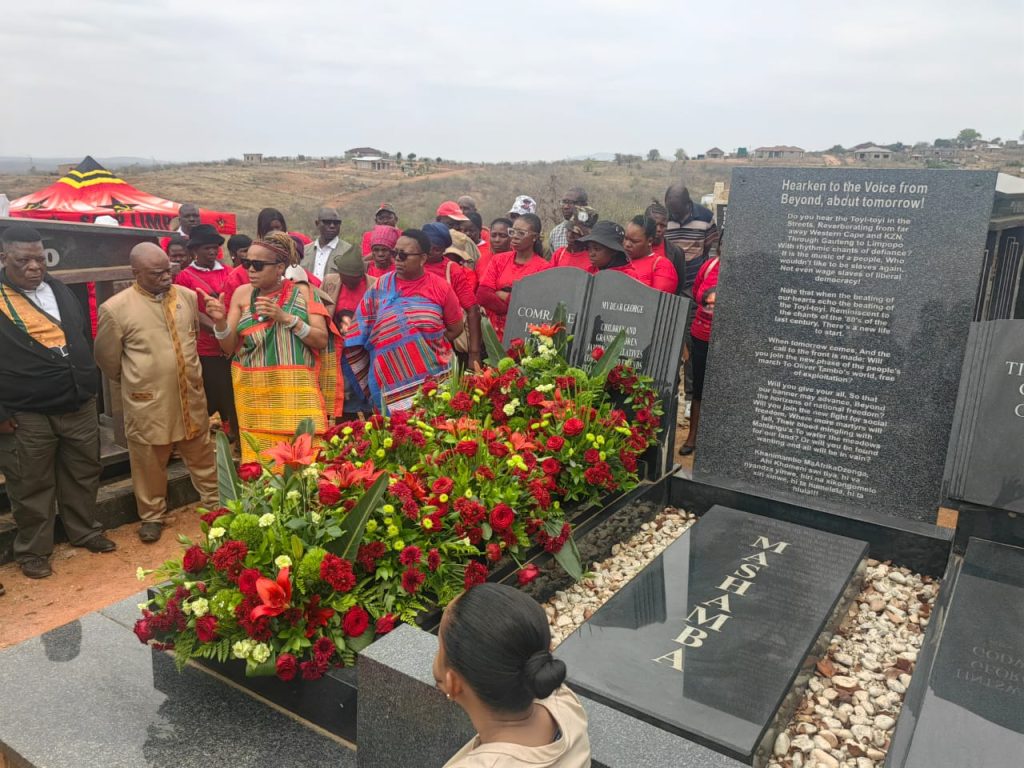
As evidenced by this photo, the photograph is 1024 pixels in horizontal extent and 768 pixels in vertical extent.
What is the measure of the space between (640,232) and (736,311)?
43.9 inches

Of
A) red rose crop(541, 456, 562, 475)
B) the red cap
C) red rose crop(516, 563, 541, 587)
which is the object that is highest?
the red cap

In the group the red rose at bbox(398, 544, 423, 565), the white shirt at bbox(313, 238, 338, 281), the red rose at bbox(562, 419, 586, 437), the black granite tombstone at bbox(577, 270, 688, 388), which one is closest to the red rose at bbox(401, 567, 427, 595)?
the red rose at bbox(398, 544, 423, 565)

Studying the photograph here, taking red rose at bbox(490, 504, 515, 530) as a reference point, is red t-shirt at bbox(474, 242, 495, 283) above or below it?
above

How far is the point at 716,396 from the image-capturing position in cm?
496

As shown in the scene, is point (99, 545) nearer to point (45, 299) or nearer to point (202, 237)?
point (45, 299)

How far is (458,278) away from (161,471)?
2.48 meters

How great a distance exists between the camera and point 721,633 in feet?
10.6

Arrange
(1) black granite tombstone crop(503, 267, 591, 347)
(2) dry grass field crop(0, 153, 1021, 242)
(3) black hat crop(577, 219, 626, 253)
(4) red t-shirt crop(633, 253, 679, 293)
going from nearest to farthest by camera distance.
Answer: (1) black granite tombstone crop(503, 267, 591, 347), (4) red t-shirt crop(633, 253, 679, 293), (3) black hat crop(577, 219, 626, 253), (2) dry grass field crop(0, 153, 1021, 242)

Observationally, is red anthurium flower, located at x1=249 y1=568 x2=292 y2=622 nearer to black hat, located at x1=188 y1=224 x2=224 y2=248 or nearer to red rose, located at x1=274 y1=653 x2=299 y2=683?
red rose, located at x1=274 y1=653 x2=299 y2=683

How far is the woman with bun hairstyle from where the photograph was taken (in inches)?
61.6

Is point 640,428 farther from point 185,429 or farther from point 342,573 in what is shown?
point 185,429

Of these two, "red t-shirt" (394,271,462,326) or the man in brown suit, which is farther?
"red t-shirt" (394,271,462,326)

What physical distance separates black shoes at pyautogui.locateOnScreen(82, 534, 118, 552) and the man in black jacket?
0.80 ft

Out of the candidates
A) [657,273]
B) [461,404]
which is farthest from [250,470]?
[657,273]
